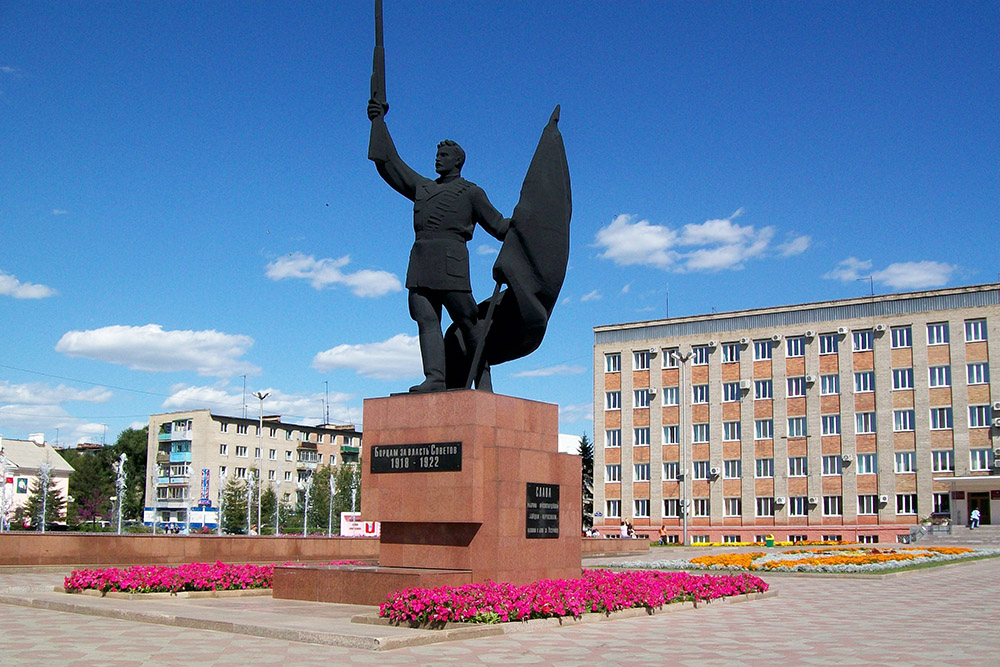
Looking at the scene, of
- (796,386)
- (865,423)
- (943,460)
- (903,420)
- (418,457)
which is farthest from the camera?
(796,386)

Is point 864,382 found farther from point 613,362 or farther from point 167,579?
point 167,579

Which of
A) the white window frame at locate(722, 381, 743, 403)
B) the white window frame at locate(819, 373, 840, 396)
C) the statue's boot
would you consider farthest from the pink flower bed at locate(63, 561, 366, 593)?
the white window frame at locate(722, 381, 743, 403)

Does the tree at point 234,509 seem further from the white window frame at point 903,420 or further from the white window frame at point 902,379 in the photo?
the white window frame at point 902,379

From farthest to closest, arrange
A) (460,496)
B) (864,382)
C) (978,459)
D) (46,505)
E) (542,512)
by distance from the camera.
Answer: (46,505) < (864,382) < (978,459) < (542,512) < (460,496)

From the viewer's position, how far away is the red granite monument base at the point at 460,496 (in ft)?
34.7

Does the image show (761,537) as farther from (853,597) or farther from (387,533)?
(387,533)

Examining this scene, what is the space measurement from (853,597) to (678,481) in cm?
4020

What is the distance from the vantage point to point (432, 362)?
11703 mm

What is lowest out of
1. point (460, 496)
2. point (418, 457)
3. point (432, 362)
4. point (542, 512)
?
point (542, 512)

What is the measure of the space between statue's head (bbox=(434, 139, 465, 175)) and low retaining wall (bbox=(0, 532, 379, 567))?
10.6 metres

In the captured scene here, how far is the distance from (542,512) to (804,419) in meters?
42.3

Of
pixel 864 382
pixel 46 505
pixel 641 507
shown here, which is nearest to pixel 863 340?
pixel 864 382

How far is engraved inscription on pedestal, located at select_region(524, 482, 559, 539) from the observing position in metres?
11.1

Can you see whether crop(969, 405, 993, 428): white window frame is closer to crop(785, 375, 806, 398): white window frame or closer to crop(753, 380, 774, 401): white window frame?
crop(785, 375, 806, 398): white window frame
